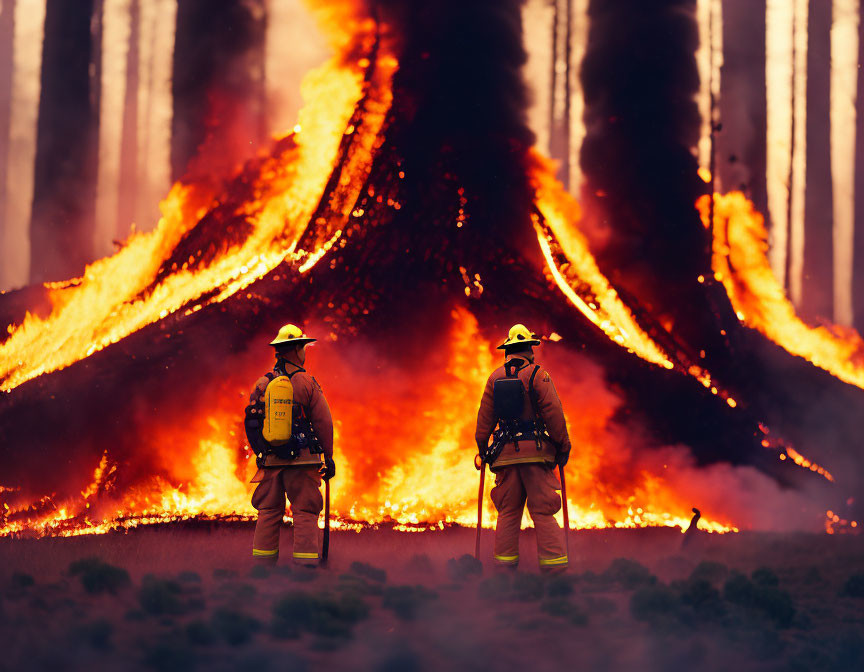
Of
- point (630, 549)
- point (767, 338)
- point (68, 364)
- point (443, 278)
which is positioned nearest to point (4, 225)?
point (68, 364)

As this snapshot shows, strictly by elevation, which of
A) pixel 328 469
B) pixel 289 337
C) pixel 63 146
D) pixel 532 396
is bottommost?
pixel 328 469

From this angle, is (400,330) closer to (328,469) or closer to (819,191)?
(328,469)

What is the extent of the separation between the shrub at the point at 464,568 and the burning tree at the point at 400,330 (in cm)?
271

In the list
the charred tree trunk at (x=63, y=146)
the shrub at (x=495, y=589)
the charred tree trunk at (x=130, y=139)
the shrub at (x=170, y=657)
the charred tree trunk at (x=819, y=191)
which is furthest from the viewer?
the charred tree trunk at (x=819, y=191)

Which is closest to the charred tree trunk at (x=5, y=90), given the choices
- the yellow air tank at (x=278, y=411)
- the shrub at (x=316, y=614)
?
the yellow air tank at (x=278, y=411)

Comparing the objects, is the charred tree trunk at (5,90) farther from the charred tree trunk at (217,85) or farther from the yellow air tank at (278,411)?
the yellow air tank at (278,411)

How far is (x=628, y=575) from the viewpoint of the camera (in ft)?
26.6

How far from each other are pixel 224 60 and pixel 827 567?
9.72m

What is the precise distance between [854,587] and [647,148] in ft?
24.3

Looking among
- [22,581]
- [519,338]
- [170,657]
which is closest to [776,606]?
[519,338]

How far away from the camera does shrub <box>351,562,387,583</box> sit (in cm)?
811

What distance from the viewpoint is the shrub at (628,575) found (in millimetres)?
7965

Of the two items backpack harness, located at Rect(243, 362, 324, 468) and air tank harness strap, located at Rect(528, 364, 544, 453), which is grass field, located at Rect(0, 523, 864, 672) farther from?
air tank harness strap, located at Rect(528, 364, 544, 453)

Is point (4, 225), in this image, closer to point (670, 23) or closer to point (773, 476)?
point (670, 23)
